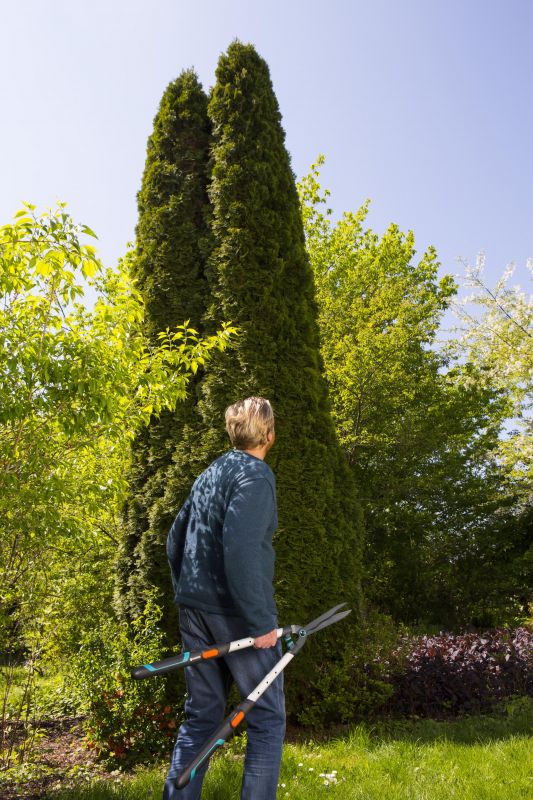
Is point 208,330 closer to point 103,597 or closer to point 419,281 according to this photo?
point 103,597

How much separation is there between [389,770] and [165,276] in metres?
4.66

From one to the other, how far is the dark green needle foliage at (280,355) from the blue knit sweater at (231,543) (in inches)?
117

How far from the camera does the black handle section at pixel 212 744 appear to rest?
2.25 m

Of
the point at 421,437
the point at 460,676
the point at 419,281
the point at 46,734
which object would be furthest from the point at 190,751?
the point at 419,281

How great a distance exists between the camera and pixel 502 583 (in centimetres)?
1248

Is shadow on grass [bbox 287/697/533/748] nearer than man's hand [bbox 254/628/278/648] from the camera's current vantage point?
No

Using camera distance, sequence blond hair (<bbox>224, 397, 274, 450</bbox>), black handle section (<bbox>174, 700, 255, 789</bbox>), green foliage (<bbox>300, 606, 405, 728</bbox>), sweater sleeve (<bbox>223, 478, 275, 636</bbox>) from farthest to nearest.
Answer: green foliage (<bbox>300, 606, 405, 728</bbox>)
blond hair (<bbox>224, 397, 274, 450</bbox>)
sweater sleeve (<bbox>223, 478, 275, 636</bbox>)
black handle section (<bbox>174, 700, 255, 789</bbox>)

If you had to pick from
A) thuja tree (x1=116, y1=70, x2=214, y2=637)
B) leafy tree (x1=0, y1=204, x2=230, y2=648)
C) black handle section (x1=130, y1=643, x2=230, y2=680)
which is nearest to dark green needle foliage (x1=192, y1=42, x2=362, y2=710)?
thuja tree (x1=116, y1=70, x2=214, y2=637)

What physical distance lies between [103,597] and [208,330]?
2.88 metres

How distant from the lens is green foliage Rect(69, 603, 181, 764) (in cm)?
491

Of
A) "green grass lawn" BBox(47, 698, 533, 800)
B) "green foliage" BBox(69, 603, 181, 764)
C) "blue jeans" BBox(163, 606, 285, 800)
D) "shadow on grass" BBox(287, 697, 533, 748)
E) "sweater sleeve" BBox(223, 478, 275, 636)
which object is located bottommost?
"shadow on grass" BBox(287, 697, 533, 748)

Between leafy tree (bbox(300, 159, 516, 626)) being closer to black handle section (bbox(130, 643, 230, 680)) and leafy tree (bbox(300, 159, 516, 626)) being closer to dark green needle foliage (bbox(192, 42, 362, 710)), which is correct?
dark green needle foliage (bbox(192, 42, 362, 710))

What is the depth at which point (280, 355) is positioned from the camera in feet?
20.5

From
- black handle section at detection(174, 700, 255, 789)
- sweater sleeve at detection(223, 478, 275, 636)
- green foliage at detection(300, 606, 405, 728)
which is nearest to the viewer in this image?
black handle section at detection(174, 700, 255, 789)
